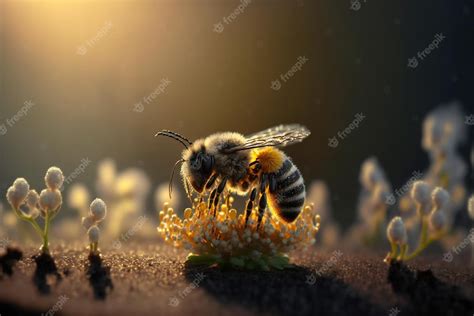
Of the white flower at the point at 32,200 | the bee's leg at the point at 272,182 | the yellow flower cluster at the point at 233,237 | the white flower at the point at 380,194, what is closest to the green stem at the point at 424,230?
the yellow flower cluster at the point at 233,237

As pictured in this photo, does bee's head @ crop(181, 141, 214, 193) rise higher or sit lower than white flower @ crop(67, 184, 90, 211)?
lower

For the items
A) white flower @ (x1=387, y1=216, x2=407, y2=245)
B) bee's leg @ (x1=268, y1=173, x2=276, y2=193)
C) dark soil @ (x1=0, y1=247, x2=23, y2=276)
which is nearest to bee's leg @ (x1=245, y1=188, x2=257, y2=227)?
bee's leg @ (x1=268, y1=173, x2=276, y2=193)

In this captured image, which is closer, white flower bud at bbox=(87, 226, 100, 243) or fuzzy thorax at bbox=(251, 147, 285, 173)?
white flower bud at bbox=(87, 226, 100, 243)

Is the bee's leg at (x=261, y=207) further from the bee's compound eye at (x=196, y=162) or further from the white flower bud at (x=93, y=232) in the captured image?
the white flower bud at (x=93, y=232)

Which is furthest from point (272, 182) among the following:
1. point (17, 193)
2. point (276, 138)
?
point (17, 193)

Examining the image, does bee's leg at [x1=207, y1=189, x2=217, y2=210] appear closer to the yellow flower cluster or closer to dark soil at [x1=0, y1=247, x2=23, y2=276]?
the yellow flower cluster

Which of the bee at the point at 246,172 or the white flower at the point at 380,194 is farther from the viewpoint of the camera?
the white flower at the point at 380,194
